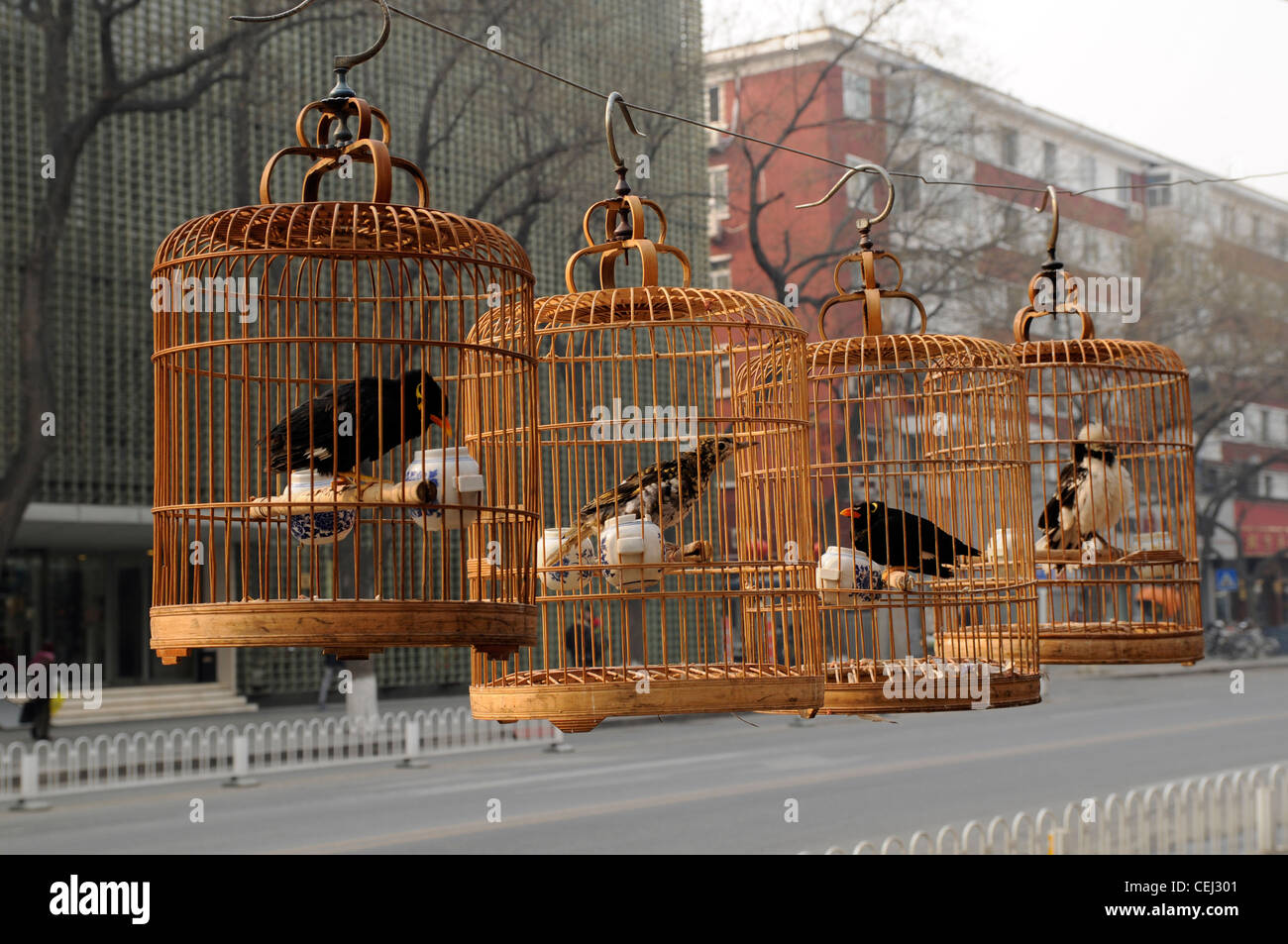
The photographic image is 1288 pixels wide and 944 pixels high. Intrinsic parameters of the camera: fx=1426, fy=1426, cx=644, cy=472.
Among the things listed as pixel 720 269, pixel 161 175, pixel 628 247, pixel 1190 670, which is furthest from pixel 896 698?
pixel 1190 670

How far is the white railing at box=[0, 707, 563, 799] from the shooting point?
49.2 feet

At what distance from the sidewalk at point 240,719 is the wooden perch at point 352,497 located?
1693cm

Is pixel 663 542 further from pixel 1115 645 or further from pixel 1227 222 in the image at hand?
pixel 1227 222

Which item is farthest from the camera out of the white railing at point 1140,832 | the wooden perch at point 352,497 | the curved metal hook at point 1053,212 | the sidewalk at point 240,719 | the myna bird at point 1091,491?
the sidewalk at point 240,719

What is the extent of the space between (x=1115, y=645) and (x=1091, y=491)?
0.63 m

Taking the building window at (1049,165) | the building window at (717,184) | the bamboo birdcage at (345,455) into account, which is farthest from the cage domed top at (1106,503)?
the building window at (717,184)

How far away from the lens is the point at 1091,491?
5.64m

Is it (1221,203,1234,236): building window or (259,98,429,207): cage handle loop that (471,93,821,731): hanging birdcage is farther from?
(1221,203,1234,236): building window

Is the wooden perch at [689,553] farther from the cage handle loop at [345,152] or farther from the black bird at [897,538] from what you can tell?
the cage handle loop at [345,152]

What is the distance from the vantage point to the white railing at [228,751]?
15.0 metres

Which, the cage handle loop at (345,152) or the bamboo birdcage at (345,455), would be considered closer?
the bamboo birdcage at (345,455)

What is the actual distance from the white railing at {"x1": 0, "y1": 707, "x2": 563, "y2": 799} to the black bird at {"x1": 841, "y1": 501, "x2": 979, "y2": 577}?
11.6 m

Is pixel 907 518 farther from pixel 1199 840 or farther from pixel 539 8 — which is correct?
pixel 539 8

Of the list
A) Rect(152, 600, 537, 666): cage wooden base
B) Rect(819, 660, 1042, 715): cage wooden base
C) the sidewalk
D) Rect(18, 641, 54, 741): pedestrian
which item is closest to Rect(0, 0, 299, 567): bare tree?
Rect(18, 641, 54, 741): pedestrian
